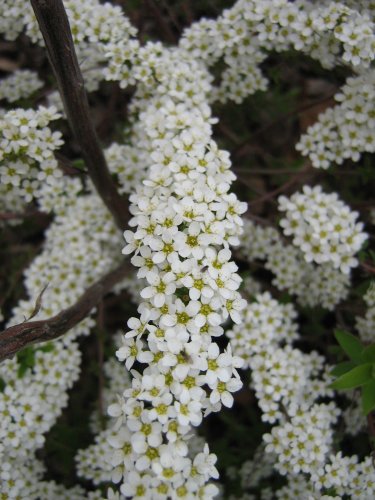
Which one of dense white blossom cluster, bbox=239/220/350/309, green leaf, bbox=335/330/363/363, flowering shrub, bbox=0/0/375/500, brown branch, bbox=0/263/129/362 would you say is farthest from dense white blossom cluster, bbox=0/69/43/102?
green leaf, bbox=335/330/363/363

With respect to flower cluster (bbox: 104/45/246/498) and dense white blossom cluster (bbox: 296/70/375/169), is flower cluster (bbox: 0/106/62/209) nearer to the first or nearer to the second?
flower cluster (bbox: 104/45/246/498)

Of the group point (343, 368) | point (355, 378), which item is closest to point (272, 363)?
point (343, 368)

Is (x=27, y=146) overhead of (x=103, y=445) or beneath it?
overhead

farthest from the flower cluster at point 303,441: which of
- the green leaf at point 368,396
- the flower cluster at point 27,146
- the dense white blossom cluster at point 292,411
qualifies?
the flower cluster at point 27,146

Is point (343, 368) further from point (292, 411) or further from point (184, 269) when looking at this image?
point (184, 269)

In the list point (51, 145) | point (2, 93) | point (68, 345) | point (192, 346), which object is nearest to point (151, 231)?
point (192, 346)

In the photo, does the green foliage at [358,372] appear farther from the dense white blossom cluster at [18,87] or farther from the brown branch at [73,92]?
the dense white blossom cluster at [18,87]

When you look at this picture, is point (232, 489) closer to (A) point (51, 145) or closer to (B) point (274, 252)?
(B) point (274, 252)
